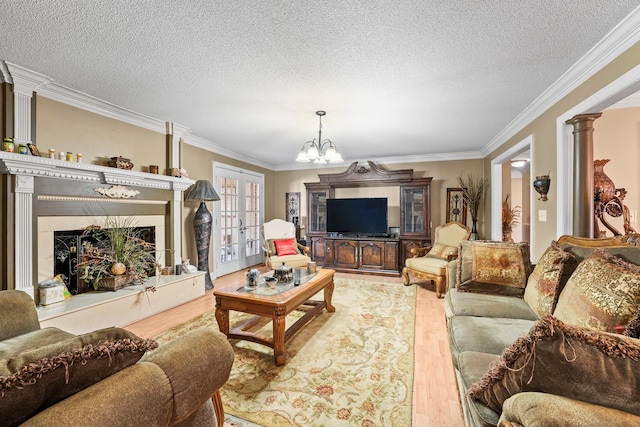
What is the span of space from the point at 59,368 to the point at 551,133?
3.71 metres

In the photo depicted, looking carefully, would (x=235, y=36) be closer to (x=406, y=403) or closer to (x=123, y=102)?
(x=123, y=102)

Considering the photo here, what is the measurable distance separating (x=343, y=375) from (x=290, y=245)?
300cm

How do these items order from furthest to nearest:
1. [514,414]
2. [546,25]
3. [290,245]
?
[290,245]
[546,25]
[514,414]

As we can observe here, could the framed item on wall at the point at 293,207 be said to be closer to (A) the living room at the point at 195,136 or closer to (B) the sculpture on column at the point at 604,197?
(A) the living room at the point at 195,136

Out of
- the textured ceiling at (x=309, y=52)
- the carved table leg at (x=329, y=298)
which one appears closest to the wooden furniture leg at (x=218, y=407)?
the carved table leg at (x=329, y=298)

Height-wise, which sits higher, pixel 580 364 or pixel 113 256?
pixel 580 364

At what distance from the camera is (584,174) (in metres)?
2.19

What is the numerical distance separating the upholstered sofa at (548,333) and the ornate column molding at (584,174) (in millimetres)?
315

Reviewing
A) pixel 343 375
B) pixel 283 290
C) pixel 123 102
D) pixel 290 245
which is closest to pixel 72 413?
pixel 343 375

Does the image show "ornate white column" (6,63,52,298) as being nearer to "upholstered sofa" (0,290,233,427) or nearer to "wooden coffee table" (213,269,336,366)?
"wooden coffee table" (213,269,336,366)

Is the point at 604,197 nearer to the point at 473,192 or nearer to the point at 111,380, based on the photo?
the point at 473,192

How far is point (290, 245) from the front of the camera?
15.8ft

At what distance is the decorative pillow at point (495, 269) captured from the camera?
2273 millimetres

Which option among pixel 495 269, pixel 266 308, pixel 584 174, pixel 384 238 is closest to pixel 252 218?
pixel 384 238
